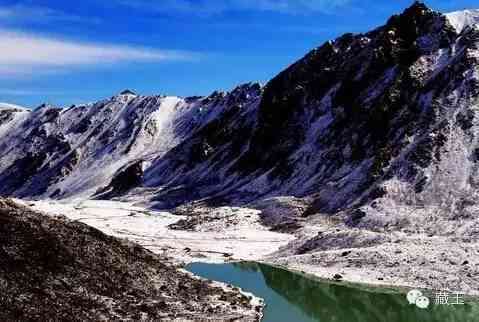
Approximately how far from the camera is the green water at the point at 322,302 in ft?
172

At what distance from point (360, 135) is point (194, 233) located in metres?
42.4

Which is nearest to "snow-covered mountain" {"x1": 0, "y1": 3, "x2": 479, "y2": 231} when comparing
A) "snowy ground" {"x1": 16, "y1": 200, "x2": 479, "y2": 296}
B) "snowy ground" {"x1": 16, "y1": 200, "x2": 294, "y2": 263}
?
"snowy ground" {"x1": 16, "y1": 200, "x2": 479, "y2": 296}

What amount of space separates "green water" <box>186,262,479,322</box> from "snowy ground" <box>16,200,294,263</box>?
9.40 meters

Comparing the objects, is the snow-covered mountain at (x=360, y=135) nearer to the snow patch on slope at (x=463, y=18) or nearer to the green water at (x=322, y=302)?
the snow patch on slope at (x=463, y=18)

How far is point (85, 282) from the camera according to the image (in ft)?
162

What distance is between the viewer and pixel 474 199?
3319 inches

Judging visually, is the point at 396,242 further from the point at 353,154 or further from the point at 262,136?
the point at 262,136

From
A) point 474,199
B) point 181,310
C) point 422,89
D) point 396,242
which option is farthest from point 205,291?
point 422,89

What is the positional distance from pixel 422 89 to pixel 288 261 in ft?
193

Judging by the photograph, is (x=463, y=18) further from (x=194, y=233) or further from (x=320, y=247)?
(x=320, y=247)

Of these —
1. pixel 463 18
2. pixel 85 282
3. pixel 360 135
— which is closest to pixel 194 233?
pixel 360 135

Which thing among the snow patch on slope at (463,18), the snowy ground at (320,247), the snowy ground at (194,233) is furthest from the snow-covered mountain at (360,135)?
the snowy ground at (194,233)

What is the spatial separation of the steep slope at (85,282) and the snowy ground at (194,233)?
14091 millimetres

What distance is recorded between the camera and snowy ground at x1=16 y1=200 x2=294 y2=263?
84.0m
